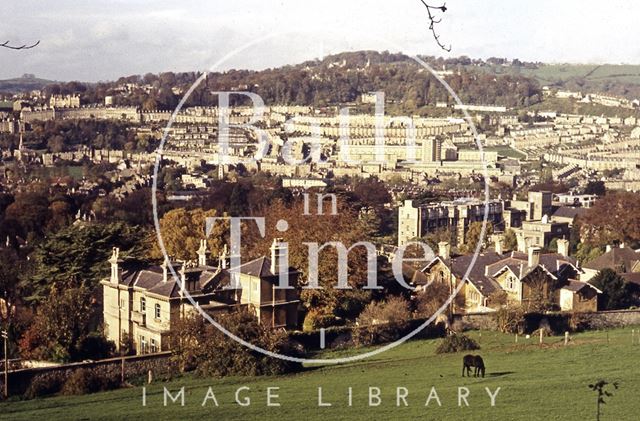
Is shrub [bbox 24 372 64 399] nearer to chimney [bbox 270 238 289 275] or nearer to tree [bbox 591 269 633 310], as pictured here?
chimney [bbox 270 238 289 275]

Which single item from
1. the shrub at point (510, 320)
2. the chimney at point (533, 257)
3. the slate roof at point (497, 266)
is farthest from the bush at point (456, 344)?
Answer: the chimney at point (533, 257)

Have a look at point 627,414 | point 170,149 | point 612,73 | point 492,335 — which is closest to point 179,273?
point 492,335

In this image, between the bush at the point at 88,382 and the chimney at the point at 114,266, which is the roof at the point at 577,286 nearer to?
the chimney at the point at 114,266

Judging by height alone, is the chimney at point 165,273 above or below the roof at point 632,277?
above

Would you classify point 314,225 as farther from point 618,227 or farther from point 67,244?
point 618,227

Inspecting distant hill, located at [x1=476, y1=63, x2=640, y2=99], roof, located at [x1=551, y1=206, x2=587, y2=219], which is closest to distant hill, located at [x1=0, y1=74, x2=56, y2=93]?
distant hill, located at [x1=476, y1=63, x2=640, y2=99]
